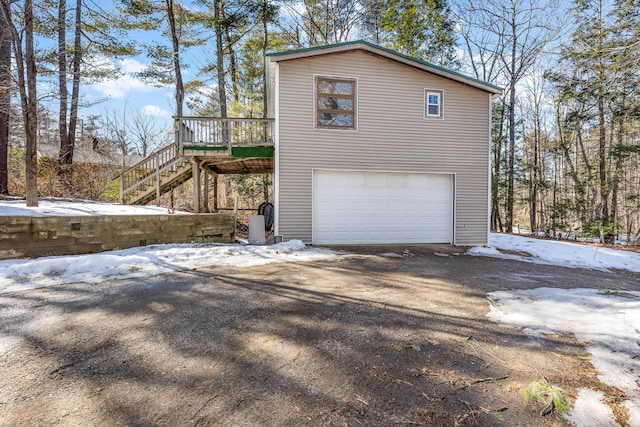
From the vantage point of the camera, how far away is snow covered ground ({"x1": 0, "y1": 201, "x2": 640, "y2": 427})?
2092mm

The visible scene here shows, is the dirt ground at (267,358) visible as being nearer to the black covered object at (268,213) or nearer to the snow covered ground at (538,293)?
the snow covered ground at (538,293)

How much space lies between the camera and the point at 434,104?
28.6ft

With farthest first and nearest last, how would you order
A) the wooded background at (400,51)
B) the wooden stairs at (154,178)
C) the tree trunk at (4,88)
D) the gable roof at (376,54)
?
the wooded background at (400,51), the wooden stairs at (154,178), the gable roof at (376,54), the tree trunk at (4,88)

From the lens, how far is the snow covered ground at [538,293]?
2.09 m

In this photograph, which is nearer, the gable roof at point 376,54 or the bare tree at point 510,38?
the gable roof at point 376,54

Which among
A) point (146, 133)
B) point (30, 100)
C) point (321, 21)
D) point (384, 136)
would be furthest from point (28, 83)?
point (321, 21)

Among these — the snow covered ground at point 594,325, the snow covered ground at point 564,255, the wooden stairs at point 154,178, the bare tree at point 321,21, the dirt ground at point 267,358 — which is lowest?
the snow covered ground at point 564,255

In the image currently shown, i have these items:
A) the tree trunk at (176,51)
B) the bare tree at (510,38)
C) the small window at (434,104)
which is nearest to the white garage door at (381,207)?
the small window at (434,104)

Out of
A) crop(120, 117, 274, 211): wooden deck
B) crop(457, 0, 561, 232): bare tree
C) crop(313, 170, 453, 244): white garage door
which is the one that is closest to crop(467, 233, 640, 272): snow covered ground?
crop(313, 170, 453, 244): white garage door

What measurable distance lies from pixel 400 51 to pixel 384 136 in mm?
9659

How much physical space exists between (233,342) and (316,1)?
57.6 feet

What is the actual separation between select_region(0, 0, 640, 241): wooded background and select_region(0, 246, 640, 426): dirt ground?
29.2 ft

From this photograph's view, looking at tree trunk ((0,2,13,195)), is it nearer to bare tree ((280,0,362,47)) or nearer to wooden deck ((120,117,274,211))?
wooden deck ((120,117,274,211))

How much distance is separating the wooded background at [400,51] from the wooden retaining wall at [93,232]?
17.9 feet
